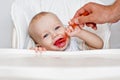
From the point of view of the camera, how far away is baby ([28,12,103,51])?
1.08m

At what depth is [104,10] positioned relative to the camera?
868 millimetres

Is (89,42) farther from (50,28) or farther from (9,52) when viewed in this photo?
(9,52)

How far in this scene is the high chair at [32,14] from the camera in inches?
43.5

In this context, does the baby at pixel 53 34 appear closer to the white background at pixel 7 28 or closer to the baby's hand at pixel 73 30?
the baby's hand at pixel 73 30

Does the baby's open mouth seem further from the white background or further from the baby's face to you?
the white background

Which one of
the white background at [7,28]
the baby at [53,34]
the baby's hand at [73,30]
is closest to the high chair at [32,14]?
the baby at [53,34]

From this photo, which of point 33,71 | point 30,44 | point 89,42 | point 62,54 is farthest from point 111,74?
point 30,44

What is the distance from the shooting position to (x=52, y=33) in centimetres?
108

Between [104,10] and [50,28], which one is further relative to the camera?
[50,28]

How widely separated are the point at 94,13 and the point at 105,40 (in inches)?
11.9

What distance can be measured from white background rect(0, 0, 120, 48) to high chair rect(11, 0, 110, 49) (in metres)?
0.34

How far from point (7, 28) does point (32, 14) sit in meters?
0.38

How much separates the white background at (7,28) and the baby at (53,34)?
0.41 meters

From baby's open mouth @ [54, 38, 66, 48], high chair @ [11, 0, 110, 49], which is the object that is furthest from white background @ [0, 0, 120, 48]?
baby's open mouth @ [54, 38, 66, 48]
